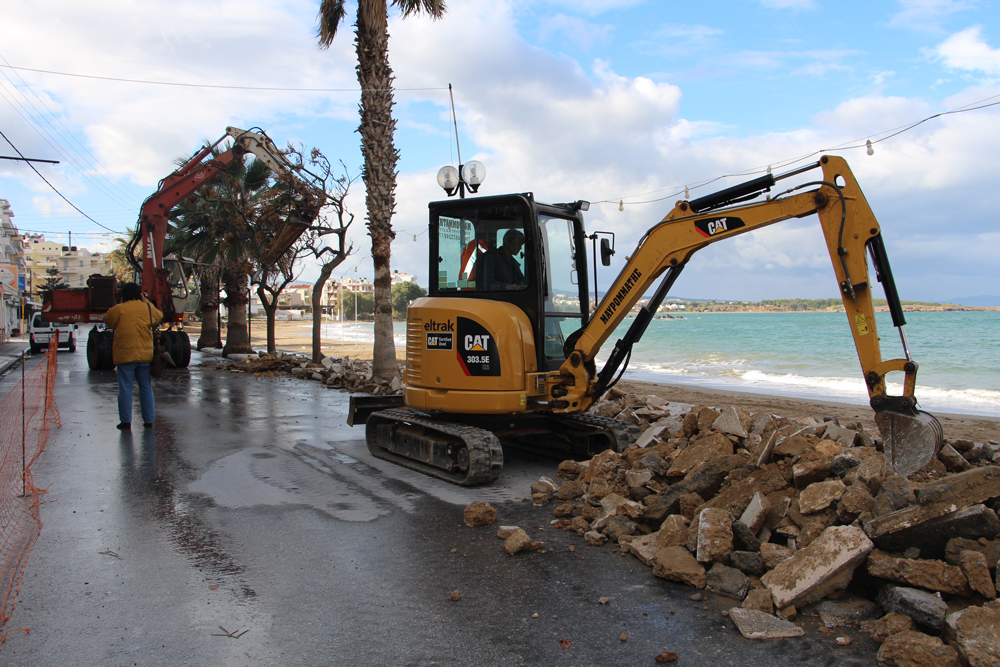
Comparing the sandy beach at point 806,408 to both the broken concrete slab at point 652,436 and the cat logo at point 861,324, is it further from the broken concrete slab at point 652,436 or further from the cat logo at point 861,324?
the cat logo at point 861,324

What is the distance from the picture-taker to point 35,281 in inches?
4392

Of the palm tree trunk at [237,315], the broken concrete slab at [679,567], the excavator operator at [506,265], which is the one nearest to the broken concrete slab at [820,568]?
the broken concrete slab at [679,567]

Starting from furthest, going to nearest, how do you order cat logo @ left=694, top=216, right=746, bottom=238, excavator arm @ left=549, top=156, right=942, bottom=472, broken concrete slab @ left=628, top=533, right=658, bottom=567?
1. cat logo @ left=694, top=216, right=746, bottom=238
2. excavator arm @ left=549, top=156, right=942, bottom=472
3. broken concrete slab @ left=628, top=533, right=658, bottom=567

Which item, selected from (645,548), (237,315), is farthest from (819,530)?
(237,315)

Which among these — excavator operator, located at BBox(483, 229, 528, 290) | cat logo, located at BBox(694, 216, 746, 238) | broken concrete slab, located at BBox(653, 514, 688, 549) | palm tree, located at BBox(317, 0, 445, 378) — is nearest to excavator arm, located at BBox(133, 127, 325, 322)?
palm tree, located at BBox(317, 0, 445, 378)

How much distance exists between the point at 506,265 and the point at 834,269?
3127 mm

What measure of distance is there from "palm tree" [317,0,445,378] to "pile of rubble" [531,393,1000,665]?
910 centimetres

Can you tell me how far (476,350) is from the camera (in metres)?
6.69

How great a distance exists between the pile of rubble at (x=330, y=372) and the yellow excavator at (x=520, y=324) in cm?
532

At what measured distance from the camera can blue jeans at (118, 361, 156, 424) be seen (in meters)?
9.26

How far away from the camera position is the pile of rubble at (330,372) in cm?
1398

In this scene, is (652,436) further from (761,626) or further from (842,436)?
(761,626)

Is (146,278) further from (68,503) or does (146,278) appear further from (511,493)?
(511,493)

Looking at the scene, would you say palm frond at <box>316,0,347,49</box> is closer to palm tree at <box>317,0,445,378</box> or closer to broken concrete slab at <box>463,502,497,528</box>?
palm tree at <box>317,0,445,378</box>
